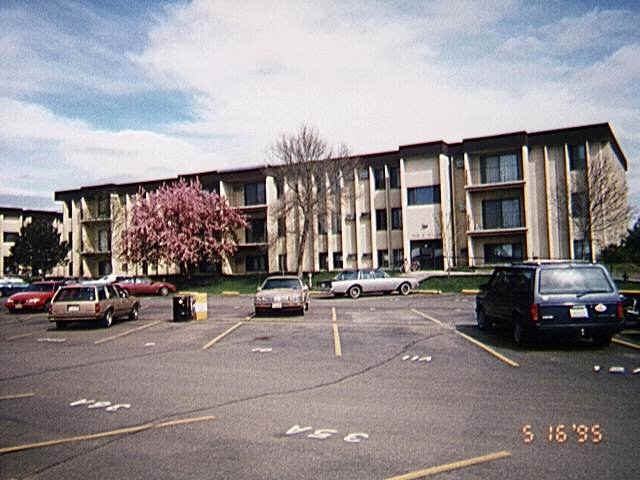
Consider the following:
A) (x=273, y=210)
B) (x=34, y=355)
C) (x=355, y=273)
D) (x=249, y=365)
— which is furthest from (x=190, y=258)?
(x=249, y=365)

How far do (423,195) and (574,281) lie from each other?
92.8 ft

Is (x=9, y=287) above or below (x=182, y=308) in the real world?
above

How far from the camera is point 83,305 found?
1700 cm

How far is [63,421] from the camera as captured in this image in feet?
22.2

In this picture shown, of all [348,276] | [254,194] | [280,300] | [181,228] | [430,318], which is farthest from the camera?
[254,194]

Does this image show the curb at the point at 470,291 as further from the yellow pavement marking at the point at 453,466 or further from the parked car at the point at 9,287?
the parked car at the point at 9,287

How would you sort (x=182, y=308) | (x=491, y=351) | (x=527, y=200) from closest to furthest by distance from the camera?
(x=491, y=351), (x=182, y=308), (x=527, y=200)

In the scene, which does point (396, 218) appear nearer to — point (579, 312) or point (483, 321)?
point (483, 321)

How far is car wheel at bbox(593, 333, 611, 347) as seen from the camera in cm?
1138

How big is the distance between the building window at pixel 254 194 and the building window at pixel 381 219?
1040cm

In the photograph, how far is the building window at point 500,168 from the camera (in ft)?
122

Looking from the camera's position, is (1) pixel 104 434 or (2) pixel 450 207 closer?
(1) pixel 104 434

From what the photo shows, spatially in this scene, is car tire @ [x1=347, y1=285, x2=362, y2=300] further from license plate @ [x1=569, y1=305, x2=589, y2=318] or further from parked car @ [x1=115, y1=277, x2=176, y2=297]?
license plate @ [x1=569, y1=305, x2=589, y2=318]

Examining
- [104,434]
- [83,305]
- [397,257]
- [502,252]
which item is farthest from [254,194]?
[104,434]
